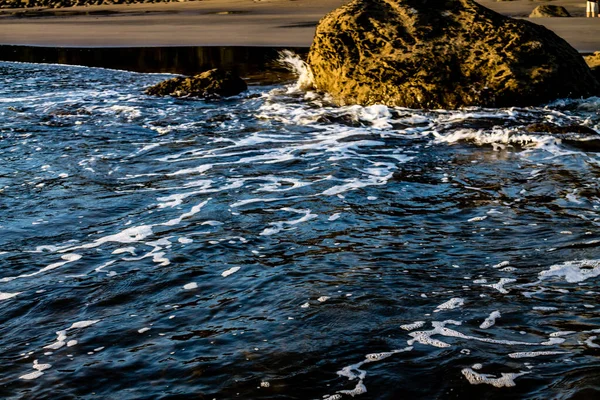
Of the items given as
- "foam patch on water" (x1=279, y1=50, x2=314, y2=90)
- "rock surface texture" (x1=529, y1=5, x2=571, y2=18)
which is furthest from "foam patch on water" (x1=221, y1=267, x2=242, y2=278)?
"rock surface texture" (x1=529, y1=5, x2=571, y2=18)

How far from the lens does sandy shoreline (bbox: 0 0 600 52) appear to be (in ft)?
63.0

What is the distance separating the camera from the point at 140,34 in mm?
22281

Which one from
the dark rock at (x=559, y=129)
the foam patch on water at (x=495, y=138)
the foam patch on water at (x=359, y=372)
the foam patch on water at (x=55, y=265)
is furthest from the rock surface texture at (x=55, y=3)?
the foam patch on water at (x=359, y=372)

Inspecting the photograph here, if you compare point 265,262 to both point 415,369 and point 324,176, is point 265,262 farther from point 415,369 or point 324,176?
point 324,176

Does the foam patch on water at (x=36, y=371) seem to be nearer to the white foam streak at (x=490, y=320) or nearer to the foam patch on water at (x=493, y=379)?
the foam patch on water at (x=493, y=379)

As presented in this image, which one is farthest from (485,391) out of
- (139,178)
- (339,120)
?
(339,120)

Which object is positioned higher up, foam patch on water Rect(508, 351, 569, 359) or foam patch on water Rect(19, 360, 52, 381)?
foam patch on water Rect(508, 351, 569, 359)

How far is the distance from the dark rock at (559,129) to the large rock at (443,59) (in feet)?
4.33

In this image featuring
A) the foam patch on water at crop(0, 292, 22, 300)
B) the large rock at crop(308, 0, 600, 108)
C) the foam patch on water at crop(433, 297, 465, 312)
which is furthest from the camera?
the large rock at crop(308, 0, 600, 108)

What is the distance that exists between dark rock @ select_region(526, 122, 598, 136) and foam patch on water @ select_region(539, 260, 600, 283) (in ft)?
13.5

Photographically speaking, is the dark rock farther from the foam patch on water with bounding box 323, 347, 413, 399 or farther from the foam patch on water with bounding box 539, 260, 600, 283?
the foam patch on water with bounding box 323, 347, 413, 399

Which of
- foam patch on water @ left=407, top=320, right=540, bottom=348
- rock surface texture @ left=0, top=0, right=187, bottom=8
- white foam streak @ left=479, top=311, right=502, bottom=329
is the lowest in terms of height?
foam patch on water @ left=407, top=320, right=540, bottom=348

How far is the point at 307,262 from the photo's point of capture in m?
4.95

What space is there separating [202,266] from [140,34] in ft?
61.3
